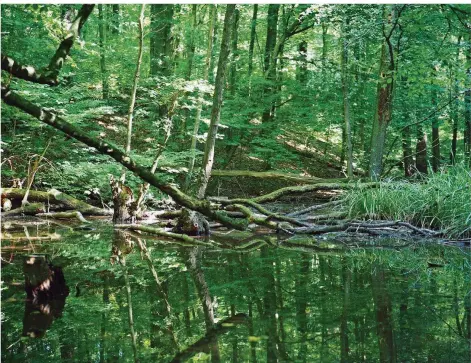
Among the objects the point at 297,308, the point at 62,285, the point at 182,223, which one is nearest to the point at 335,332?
the point at 297,308

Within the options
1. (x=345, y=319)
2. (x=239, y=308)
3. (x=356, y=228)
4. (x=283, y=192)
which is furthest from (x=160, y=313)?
(x=283, y=192)

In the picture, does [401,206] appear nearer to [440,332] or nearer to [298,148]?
[440,332]

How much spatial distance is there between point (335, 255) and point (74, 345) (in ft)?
12.3

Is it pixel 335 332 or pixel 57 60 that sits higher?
pixel 57 60

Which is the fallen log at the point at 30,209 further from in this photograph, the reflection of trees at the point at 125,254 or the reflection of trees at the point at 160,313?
the reflection of trees at the point at 160,313

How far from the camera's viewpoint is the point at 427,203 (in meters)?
7.52

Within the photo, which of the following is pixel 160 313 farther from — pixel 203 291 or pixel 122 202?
pixel 122 202

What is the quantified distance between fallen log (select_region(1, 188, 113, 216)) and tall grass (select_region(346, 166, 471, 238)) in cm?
505

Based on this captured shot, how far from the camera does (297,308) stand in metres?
3.62

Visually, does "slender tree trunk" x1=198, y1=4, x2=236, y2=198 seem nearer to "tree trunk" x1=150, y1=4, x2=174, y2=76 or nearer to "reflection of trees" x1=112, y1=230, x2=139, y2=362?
"reflection of trees" x1=112, y1=230, x2=139, y2=362

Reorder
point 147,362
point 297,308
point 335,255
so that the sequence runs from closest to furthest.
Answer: point 147,362
point 297,308
point 335,255

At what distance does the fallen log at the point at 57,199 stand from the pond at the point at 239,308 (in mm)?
3638

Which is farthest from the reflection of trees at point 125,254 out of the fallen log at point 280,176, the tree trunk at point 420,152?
the tree trunk at point 420,152

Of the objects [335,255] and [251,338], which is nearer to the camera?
[251,338]
